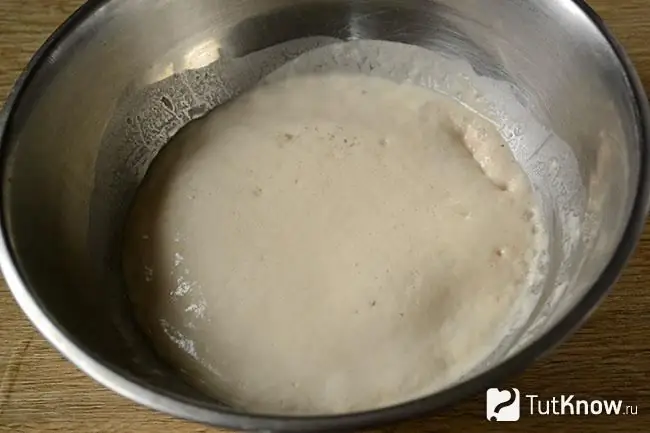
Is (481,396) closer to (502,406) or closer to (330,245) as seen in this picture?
(502,406)

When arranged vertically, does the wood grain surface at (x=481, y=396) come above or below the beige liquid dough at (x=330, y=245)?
below

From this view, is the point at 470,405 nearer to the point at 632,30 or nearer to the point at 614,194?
the point at 614,194

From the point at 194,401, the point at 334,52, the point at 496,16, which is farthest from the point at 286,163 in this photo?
the point at 194,401

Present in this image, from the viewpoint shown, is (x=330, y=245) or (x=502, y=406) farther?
(x=330, y=245)

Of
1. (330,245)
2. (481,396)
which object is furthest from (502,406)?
(330,245)

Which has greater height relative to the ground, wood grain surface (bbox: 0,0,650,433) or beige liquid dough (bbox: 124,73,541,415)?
beige liquid dough (bbox: 124,73,541,415)

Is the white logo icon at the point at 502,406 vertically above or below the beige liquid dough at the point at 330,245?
below
